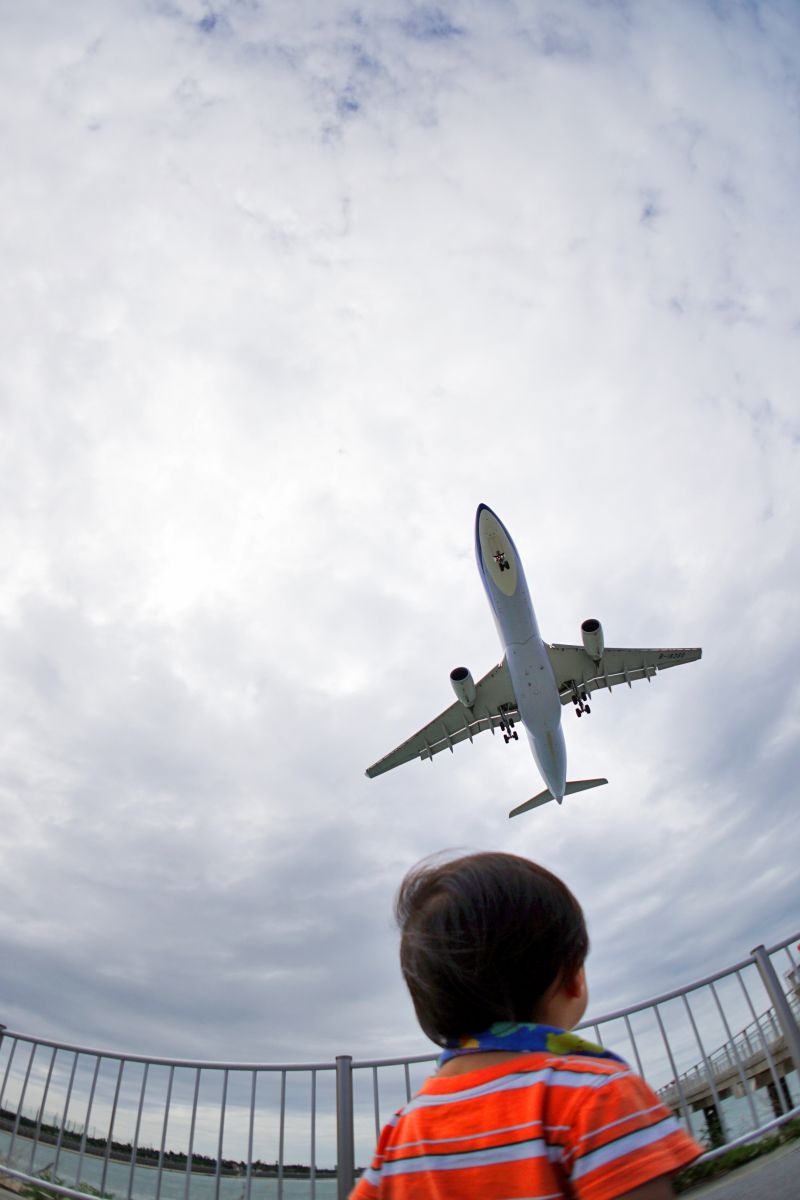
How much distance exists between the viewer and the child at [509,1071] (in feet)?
4.80

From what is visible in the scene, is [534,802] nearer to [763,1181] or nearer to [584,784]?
[584,784]

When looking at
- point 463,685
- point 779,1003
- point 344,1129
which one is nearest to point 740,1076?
point 779,1003

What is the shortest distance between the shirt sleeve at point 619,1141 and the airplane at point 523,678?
1901cm

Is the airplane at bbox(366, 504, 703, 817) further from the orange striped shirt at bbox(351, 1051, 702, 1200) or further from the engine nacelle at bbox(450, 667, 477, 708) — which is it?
the orange striped shirt at bbox(351, 1051, 702, 1200)

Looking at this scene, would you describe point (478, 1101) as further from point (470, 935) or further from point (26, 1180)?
point (26, 1180)

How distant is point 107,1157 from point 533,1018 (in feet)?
18.5

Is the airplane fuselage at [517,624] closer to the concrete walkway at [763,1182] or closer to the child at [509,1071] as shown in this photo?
the concrete walkway at [763,1182]

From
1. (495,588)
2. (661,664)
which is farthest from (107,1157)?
(661,664)

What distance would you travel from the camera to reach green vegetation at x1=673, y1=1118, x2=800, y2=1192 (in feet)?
12.7

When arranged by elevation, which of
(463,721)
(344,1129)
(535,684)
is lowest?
(344,1129)

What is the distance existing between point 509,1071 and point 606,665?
25.3 m

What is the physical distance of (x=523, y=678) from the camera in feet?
70.4

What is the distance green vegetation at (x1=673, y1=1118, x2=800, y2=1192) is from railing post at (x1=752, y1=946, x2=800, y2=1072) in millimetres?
935

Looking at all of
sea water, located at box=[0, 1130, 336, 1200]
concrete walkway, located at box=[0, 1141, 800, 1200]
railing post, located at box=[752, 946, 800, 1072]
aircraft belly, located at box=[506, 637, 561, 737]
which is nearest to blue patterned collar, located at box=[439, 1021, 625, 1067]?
concrete walkway, located at box=[0, 1141, 800, 1200]
